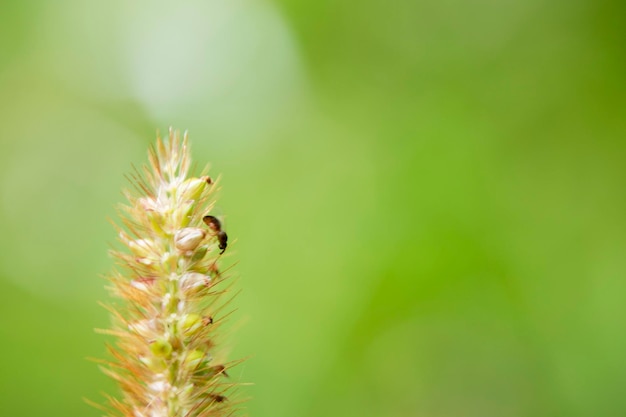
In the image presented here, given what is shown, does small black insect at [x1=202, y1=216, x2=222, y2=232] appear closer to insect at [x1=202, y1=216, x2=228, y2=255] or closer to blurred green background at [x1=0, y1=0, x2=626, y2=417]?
insect at [x1=202, y1=216, x2=228, y2=255]

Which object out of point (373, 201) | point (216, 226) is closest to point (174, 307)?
point (216, 226)

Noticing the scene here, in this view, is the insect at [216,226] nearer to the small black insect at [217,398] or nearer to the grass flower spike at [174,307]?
the grass flower spike at [174,307]

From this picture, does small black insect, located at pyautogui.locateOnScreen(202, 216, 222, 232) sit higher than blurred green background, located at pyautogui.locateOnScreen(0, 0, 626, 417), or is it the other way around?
blurred green background, located at pyautogui.locateOnScreen(0, 0, 626, 417)

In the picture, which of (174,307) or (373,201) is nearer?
(174,307)

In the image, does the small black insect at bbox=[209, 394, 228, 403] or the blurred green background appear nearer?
the small black insect at bbox=[209, 394, 228, 403]

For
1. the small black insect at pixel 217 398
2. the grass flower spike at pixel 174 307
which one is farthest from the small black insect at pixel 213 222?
the small black insect at pixel 217 398

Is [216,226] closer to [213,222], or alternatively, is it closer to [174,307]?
[213,222]

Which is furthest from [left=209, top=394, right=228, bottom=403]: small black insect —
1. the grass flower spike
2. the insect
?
the insect
